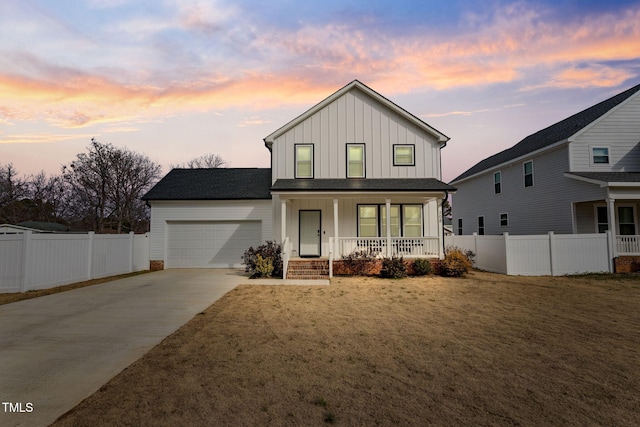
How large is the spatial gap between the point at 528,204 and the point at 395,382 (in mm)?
18650

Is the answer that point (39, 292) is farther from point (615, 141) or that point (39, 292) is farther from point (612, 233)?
point (615, 141)

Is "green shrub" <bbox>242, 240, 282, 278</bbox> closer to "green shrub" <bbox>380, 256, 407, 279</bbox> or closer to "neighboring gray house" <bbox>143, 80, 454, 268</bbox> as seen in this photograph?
"neighboring gray house" <bbox>143, 80, 454, 268</bbox>

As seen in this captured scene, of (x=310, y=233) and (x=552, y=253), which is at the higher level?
(x=310, y=233)

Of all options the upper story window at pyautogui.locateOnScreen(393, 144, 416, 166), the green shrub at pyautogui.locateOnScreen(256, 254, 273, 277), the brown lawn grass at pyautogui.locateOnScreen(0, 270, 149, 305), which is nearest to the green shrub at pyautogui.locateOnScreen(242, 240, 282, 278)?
the green shrub at pyautogui.locateOnScreen(256, 254, 273, 277)

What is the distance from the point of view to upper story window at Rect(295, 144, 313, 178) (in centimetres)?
1492

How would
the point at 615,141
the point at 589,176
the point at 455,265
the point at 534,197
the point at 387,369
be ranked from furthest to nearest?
the point at 534,197 < the point at 615,141 < the point at 589,176 < the point at 455,265 < the point at 387,369

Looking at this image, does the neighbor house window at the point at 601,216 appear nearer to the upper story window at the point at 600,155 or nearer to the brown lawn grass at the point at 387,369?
the upper story window at the point at 600,155

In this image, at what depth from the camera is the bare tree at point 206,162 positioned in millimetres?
42656

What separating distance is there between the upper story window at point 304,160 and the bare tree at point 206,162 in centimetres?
3084

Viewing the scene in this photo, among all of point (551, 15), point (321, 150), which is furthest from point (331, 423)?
point (551, 15)

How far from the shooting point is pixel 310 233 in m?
14.8

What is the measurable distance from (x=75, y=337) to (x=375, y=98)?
14.5m

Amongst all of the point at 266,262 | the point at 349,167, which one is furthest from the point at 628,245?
the point at 266,262

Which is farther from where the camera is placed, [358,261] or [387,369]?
[358,261]
